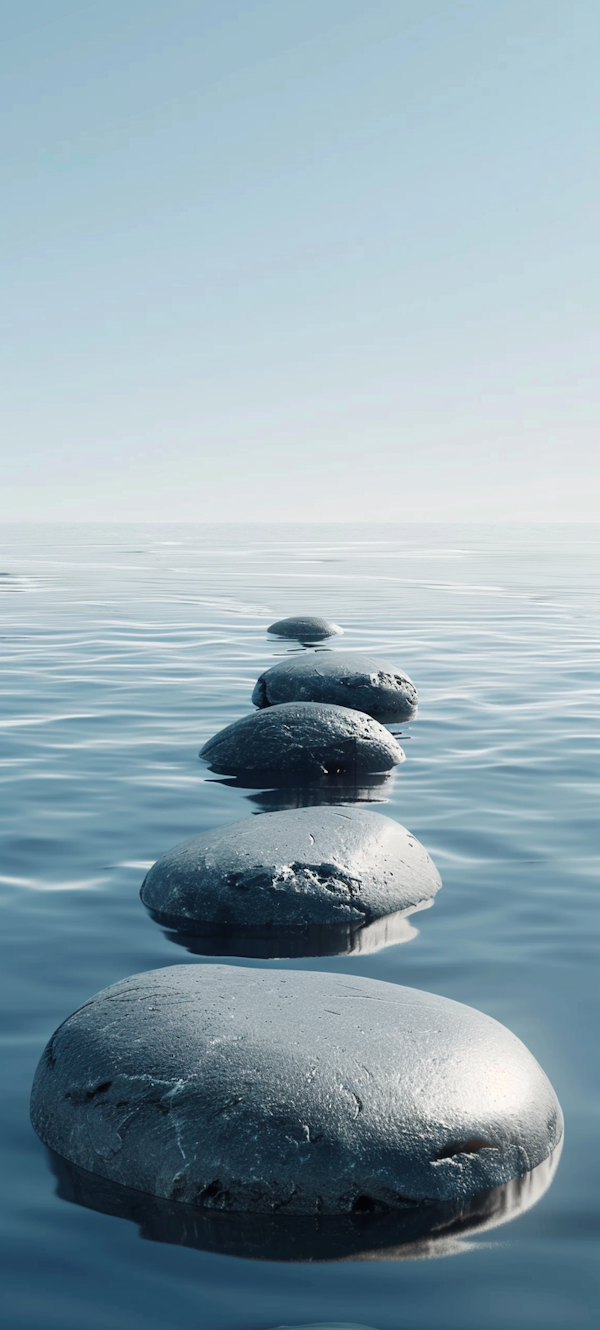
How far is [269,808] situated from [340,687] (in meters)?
3.50

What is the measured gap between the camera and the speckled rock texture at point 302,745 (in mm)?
9078

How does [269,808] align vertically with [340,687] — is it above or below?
below

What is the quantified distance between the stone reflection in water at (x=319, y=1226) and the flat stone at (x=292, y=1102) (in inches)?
1.2

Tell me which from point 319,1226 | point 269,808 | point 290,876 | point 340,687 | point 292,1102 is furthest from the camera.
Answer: point 340,687

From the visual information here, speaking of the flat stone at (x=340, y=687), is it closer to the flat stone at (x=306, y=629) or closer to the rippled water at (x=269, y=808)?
the rippled water at (x=269, y=808)

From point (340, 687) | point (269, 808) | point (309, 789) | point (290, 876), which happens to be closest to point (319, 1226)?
point (290, 876)

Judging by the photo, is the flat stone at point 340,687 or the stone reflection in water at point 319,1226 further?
the flat stone at point 340,687

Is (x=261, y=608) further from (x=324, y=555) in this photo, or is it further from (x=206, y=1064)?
(x=324, y=555)

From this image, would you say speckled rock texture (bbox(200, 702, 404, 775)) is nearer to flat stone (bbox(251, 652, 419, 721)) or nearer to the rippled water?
the rippled water

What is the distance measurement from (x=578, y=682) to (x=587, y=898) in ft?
25.3

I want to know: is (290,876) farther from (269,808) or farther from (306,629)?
(306,629)

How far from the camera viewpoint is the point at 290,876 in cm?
578

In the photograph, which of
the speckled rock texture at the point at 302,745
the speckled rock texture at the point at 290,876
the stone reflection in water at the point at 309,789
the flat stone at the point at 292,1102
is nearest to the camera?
the flat stone at the point at 292,1102

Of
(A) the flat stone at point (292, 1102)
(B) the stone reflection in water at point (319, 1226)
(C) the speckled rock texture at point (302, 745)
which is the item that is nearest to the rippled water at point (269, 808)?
(B) the stone reflection in water at point (319, 1226)
